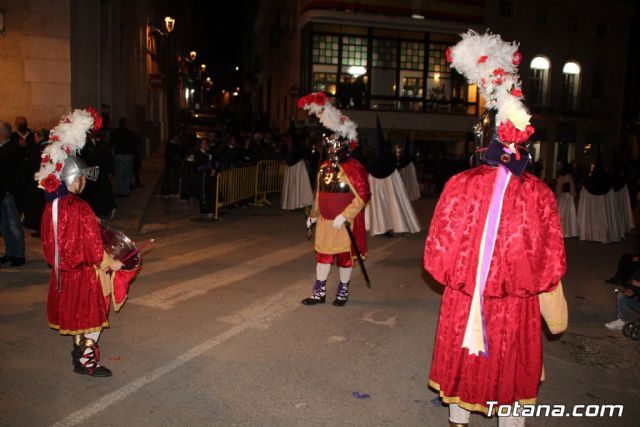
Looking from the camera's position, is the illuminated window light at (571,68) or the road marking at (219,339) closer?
the road marking at (219,339)

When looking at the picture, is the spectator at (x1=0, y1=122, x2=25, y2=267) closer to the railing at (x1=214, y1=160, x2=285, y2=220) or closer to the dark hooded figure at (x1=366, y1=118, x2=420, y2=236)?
the railing at (x1=214, y1=160, x2=285, y2=220)

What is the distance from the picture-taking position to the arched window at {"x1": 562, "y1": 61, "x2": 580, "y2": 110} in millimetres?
33031

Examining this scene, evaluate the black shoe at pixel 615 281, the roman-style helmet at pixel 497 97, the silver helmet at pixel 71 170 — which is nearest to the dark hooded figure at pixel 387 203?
the black shoe at pixel 615 281

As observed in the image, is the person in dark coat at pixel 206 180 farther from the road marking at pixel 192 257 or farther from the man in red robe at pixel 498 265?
the man in red robe at pixel 498 265

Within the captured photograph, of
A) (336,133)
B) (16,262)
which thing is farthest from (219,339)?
(16,262)

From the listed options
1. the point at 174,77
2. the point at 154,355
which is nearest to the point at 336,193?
the point at 154,355

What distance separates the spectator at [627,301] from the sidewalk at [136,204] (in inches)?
340

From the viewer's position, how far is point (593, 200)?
13000 millimetres

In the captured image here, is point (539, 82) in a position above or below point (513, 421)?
above

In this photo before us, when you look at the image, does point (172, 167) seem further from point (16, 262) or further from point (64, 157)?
point (64, 157)

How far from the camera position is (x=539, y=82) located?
106 feet

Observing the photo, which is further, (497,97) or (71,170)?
(71,170)

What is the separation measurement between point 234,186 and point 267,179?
2519 mm

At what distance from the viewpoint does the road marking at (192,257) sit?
8.61 meters
